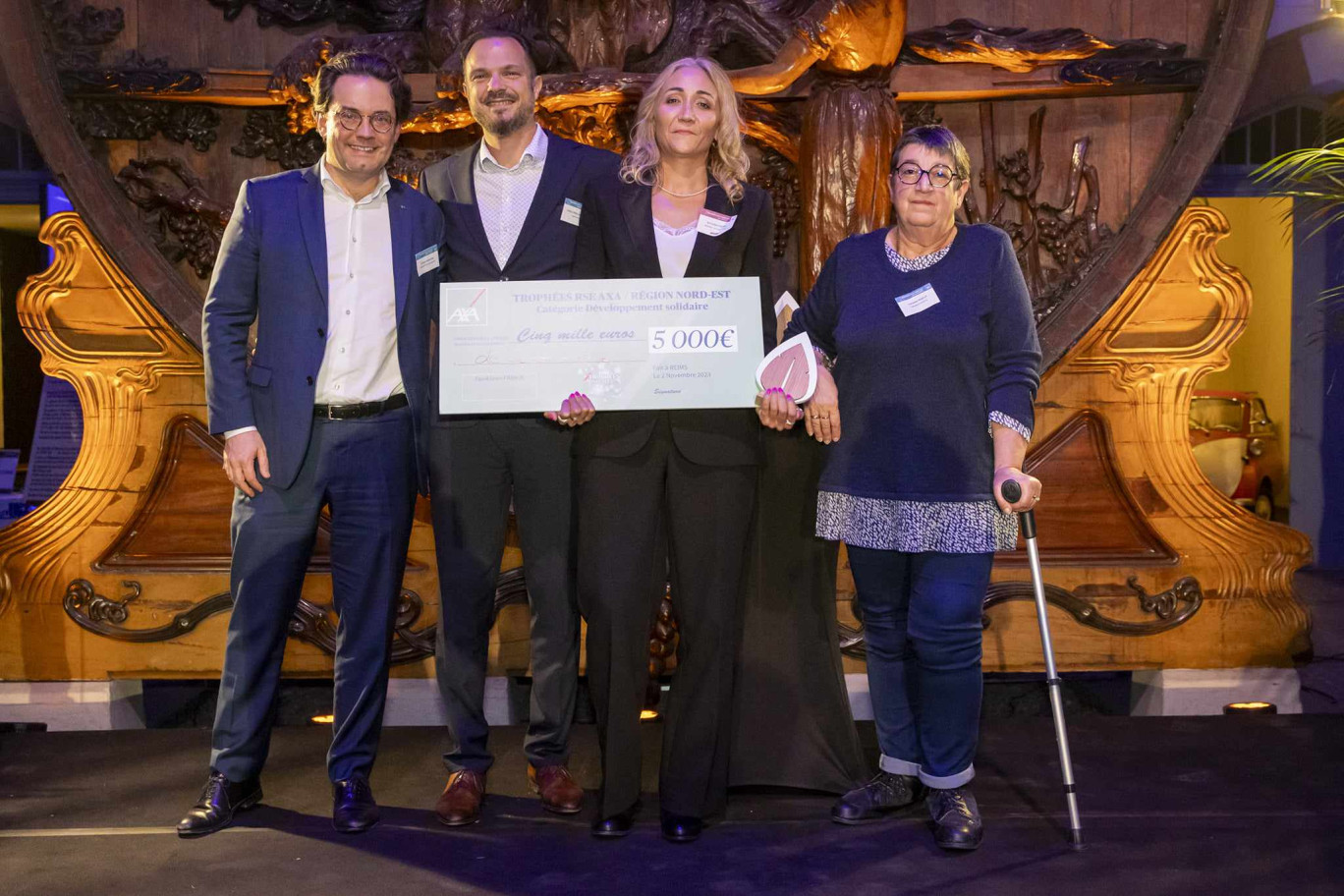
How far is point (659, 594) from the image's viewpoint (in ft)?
9.35

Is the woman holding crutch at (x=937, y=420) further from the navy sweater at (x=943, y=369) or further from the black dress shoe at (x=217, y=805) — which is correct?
the black dress shoe at (x=217, y=805)

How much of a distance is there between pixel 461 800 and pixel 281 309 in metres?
1.30

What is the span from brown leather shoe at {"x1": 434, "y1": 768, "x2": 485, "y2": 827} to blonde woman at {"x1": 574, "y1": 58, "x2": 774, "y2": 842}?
33 centimetres

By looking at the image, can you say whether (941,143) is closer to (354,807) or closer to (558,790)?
(558,790)

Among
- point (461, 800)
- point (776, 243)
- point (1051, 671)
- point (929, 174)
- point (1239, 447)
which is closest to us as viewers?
point (929, 174)

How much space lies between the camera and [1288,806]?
2996 mm

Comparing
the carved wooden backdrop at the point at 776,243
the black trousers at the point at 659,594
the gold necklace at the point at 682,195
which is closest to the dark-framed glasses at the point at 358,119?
the gold necklace at the point at 682,195

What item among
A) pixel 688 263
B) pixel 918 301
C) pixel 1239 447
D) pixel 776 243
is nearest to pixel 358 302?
pixel 688 263

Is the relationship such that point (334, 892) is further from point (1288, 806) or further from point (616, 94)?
point (616, 94)

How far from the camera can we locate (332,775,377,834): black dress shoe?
113 inches

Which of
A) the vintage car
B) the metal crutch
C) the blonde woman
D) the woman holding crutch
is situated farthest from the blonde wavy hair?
the vintage car

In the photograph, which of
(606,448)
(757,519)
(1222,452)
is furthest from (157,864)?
(1222,452)

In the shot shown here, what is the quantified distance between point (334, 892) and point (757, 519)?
1.35 meters

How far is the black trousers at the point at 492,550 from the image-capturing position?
2938 mm
